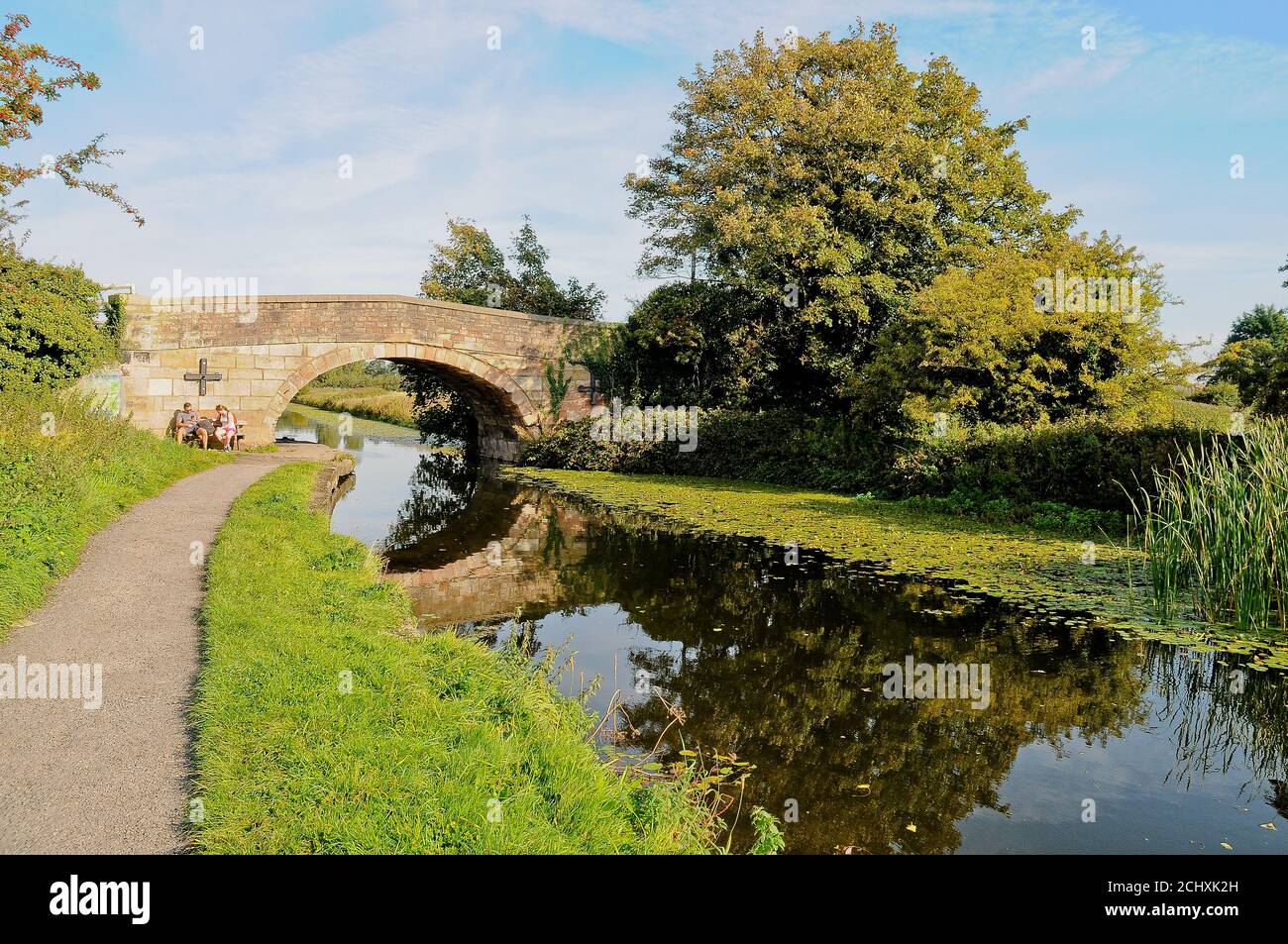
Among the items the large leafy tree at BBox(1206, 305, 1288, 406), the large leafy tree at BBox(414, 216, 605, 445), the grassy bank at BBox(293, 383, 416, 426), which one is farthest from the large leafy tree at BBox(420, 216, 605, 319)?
the large leafy tree at BBox(1206, 305, 1288, 406)

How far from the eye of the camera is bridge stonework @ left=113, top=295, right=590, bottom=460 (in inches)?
712

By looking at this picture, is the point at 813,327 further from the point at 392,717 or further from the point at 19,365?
the point at 392,717

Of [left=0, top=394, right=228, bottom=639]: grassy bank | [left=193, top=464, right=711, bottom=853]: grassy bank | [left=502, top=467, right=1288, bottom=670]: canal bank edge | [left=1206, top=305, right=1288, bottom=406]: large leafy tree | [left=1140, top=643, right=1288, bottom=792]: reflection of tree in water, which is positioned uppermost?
[left=1206, top=305, right=1288, bottom=406]: large leafy tree

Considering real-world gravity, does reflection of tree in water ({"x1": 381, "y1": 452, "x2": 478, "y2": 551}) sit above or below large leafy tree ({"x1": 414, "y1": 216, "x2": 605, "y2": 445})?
below

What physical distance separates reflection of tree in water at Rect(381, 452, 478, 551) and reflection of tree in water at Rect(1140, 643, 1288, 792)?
829cm

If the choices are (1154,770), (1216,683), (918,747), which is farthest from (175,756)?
(1216,683)

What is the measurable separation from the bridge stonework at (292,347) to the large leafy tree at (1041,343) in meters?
10.6

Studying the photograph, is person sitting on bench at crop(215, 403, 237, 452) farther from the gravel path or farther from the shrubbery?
the gravel path

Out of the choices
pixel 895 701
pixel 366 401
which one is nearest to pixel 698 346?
pixel 895 701

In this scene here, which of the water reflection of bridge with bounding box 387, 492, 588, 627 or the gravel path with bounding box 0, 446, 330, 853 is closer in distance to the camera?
the gravel path with bounding box 0, 446, 330, 853

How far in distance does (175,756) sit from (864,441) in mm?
14193

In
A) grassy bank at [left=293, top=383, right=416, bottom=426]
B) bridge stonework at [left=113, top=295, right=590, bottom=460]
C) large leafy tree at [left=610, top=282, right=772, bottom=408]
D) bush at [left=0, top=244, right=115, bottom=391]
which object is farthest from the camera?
grassy bank at [left=293, top=383, right=416, bottom=426]

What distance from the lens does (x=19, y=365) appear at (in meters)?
13.4

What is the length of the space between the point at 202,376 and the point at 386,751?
1721cm
